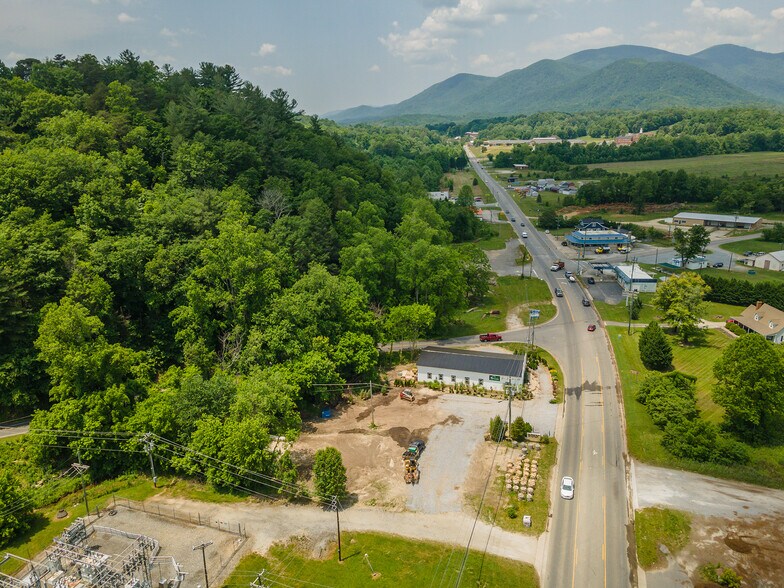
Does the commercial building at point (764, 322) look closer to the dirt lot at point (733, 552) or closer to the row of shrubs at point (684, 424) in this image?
the row of shrubs at point (684, 424)

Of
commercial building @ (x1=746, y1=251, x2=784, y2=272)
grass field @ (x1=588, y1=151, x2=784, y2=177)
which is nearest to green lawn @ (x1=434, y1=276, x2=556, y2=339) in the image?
commercial building @ (x1=746, y1=251, x2=784, y2=272)

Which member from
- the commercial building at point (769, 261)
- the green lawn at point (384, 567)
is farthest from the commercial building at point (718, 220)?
the green lawn at point (384, 567)

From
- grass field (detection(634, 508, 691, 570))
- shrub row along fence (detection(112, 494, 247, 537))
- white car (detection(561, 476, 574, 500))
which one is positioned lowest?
grass field (detection(634, 508, 691, 570))

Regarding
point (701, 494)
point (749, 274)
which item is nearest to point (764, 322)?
point (749, 274)

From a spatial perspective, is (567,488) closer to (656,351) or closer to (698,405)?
(698,405)

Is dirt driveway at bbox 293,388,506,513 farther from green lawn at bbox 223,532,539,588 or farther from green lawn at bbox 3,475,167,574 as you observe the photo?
green lawn at bbox 3,475,167,574

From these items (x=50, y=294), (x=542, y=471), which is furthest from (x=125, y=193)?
(x=542, y=471)

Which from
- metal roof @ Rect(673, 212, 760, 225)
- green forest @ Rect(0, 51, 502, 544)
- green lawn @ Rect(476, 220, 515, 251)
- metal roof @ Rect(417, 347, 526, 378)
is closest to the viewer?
green forest @ Rect(0, 51, 502, 544)

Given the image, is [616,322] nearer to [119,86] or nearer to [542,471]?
[542,471]
